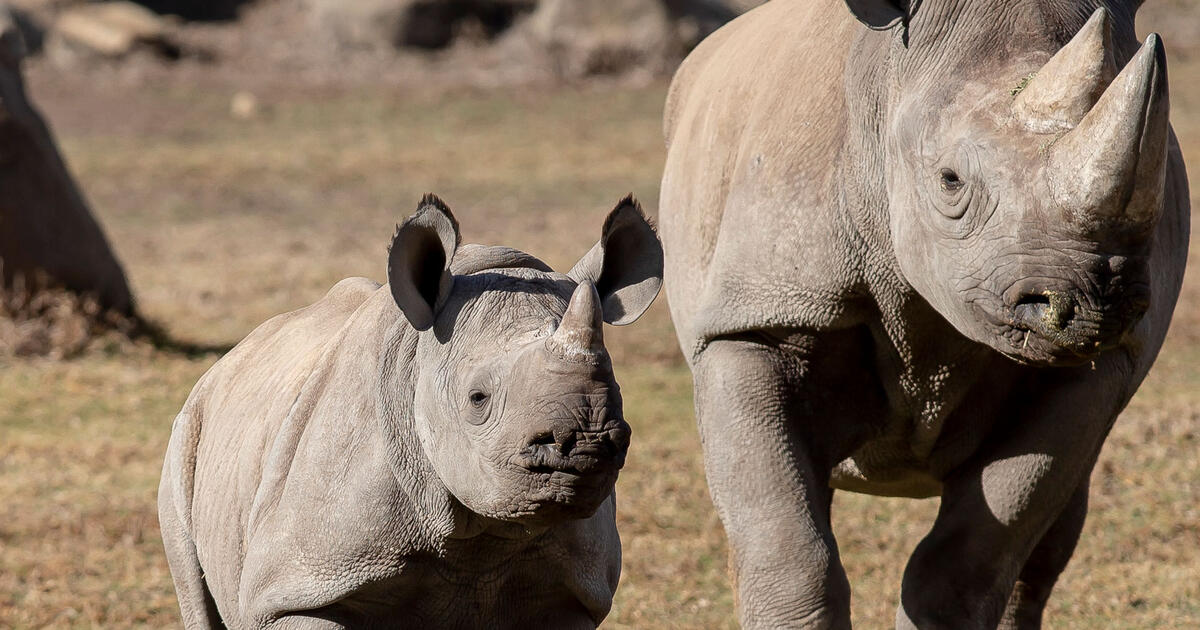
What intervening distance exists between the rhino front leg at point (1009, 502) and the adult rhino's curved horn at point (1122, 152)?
1087 millimetres

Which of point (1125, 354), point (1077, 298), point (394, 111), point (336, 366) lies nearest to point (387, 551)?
point (336, 366)

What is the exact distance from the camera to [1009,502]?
4605 mm

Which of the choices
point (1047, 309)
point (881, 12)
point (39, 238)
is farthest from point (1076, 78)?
point (39, 238)

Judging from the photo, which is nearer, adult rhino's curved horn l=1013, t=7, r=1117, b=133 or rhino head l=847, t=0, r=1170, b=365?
rhino head l=847, t=0, r=1170, b=365

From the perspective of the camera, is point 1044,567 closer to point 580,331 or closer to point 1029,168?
point 1029,168

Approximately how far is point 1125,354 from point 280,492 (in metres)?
2.18

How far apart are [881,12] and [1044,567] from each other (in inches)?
74.0

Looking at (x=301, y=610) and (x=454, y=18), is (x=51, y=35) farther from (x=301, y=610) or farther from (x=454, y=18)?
(x=301, y=610)

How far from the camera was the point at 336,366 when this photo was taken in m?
4.27

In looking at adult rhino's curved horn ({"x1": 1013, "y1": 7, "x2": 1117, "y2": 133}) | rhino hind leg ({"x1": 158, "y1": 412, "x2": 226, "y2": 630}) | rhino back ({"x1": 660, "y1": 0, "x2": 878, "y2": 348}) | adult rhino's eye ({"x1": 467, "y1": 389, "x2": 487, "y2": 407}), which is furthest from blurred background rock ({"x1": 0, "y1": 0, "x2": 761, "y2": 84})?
adult rhino's eye ({"x1": 467, "y1": 389, "x2": 487, "y2": 407})

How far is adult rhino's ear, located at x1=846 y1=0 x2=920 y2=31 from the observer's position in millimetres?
4168

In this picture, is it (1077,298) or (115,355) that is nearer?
(1077,298)

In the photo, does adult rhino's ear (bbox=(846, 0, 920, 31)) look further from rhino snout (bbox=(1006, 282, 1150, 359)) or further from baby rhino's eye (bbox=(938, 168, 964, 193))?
rhino snout (bbox=(1006, 282, 1150, 359))

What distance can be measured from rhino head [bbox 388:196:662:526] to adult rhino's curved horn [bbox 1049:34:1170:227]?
0.94 meters
